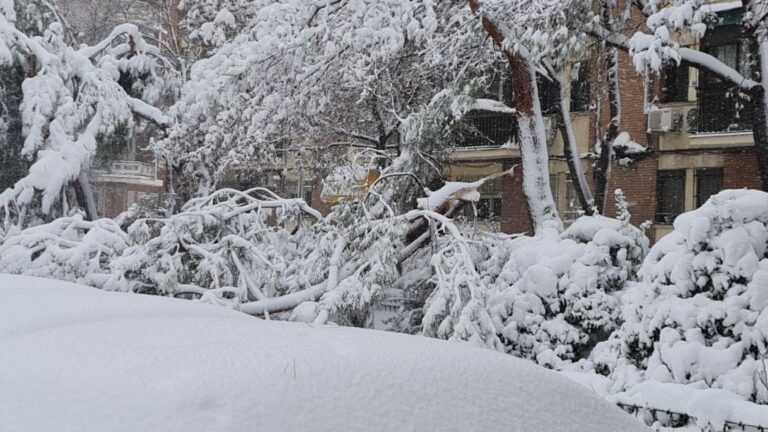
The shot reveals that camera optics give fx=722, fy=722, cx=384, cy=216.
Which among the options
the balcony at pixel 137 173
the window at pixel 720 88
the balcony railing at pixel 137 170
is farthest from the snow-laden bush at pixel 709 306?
the balcony railing at pixel 137 170

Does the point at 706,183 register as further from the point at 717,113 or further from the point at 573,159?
the point at 573,159

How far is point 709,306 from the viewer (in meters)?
6.66

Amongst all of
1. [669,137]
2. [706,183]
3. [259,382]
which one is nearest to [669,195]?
[706,183]

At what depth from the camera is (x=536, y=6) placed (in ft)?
33.1

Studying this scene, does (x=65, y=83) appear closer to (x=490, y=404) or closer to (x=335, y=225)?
(x=335, y=225)

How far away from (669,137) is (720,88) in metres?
1.88

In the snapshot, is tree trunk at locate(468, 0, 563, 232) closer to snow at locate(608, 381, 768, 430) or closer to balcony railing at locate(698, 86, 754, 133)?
snow at locate(608, 381, 768, 430)

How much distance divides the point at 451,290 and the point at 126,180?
88.7 feet

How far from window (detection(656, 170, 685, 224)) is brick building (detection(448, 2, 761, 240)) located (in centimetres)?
3

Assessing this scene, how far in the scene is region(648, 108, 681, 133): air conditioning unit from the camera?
1903 cm

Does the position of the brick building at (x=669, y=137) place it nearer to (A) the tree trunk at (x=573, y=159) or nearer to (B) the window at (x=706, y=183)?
(B) the window at (x=706, y=183)

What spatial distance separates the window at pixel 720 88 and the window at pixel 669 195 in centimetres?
160

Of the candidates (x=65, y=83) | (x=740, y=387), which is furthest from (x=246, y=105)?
(x=740, y=387)

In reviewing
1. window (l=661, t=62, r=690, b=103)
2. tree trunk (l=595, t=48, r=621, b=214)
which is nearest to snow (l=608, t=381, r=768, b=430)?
tree trunk (l=595, t=48, r=621, b=214)
